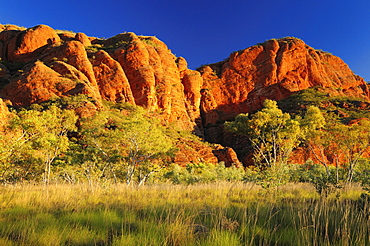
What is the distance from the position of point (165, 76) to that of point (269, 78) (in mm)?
38089

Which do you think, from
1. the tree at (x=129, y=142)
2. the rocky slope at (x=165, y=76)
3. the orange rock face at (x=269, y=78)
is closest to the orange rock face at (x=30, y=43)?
the rocky slope at (x=165, y=76)

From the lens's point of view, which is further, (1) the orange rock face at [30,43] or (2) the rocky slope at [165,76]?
(1) the orange rock face at [30,43]

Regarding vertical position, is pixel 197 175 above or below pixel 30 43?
below

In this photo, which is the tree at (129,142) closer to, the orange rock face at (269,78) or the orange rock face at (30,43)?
the orange rock face at (269,78)

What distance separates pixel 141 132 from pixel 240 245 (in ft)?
48.0

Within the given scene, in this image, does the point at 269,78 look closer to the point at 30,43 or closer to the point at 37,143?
the point at 37,143

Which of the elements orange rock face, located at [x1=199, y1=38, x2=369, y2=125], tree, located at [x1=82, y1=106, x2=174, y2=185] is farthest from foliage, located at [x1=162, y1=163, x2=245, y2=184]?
orange rock face, located at [x1=199, y1=38, x2=369, y2=125]

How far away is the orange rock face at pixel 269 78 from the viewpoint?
68.4 metres

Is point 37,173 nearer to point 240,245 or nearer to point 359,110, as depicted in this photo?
point 240,245

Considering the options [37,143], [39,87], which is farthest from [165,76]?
[37,143]

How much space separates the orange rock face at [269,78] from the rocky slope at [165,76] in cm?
32

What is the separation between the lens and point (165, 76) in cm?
5969

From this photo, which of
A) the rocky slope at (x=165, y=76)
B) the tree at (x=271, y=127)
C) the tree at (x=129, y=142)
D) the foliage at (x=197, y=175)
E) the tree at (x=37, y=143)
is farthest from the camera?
the rocky slope at (x=165, y=76)

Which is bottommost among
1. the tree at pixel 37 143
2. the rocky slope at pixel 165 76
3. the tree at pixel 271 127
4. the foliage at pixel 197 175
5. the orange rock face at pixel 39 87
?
the foliage at pixel 197 175
